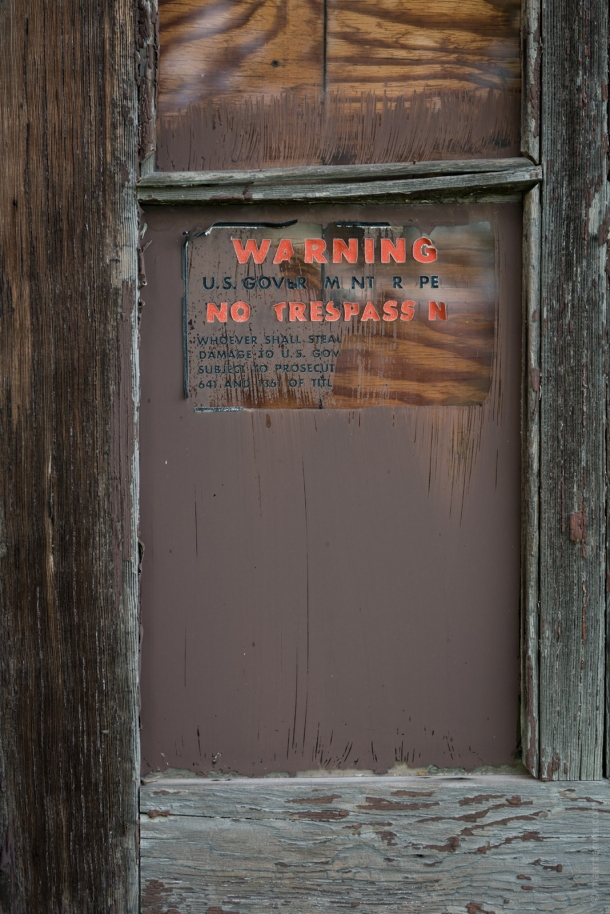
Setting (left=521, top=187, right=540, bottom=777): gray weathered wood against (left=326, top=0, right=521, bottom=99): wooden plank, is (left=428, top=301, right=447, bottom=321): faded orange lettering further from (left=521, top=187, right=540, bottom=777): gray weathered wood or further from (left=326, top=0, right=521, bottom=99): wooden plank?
(left=326, top=0, right=521, bottom=99): wooden plank

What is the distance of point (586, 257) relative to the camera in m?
1.46

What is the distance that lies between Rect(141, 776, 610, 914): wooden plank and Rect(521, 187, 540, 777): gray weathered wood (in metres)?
0.16

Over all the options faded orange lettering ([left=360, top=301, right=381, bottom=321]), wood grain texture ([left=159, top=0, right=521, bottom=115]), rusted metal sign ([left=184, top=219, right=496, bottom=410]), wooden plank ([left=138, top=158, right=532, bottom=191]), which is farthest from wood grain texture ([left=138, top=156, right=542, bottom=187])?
faded orange lettering ([left=360, top=301, right=381, bottom=321])

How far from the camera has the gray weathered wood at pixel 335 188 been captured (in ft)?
4.79

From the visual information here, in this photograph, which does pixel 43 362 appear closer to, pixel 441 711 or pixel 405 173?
pixel 405 173

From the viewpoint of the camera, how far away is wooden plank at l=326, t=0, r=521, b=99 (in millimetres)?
1512

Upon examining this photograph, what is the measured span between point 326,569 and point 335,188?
Answer: 97cm

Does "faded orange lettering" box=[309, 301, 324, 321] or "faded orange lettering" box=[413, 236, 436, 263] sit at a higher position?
"faded orange lettering" box=[413, 236, 436, 263]

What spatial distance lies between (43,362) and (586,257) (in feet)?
4.54

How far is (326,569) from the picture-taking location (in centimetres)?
155

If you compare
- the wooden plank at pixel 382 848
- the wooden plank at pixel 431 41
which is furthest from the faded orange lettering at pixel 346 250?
the wooden plank at pixel 382 848

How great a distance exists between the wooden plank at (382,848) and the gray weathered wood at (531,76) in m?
1.60

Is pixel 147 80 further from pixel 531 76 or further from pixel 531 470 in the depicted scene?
pixel 531 470

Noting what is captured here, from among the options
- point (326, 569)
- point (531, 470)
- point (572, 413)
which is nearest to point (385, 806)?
point (326, 569)
